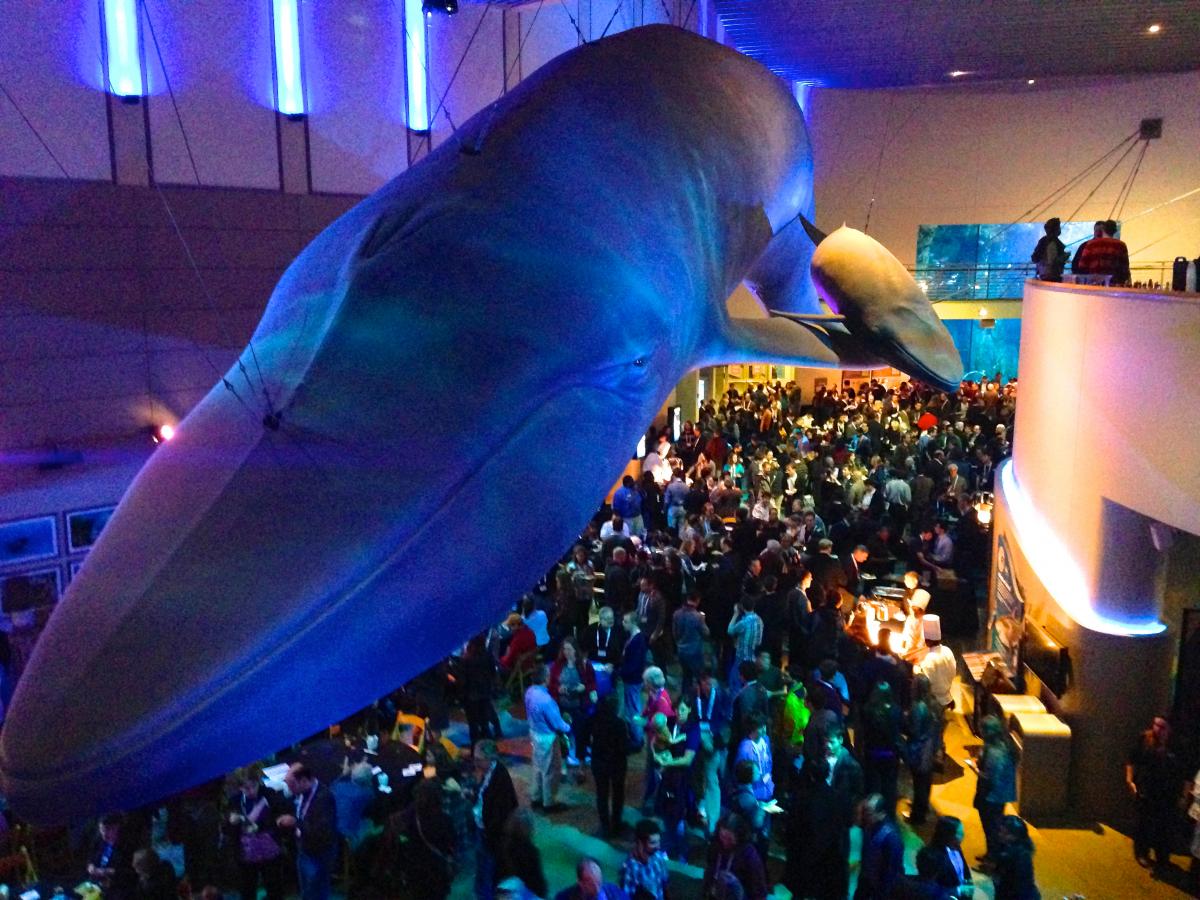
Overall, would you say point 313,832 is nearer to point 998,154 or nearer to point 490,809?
point 490,809

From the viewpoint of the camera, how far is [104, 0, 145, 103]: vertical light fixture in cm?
1041

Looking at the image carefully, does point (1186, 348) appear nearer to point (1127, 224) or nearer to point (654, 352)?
point (654, 352)

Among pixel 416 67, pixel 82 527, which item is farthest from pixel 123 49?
pixel 82 527

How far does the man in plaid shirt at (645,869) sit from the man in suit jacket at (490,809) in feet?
3.02

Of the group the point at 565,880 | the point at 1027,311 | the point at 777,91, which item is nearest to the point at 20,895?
the point at 565,880

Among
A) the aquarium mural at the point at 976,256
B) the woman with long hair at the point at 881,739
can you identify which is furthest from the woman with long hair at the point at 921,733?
the aquarium mural at the point at 976,256

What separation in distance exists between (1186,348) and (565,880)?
5612mm

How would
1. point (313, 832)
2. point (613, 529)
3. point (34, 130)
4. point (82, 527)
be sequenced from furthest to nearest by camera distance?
point (613, 529), point (82, 527), point (34, 130), point (313, 832)

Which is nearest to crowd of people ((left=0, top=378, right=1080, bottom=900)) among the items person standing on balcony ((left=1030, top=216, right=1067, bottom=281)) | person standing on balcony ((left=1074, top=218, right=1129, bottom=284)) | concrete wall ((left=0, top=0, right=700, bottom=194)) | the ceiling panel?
person standing on balcony ((left=1030, top=216, right=1067, bottom=281))

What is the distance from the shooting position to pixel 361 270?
265 centimetres

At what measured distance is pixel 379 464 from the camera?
6.97ft

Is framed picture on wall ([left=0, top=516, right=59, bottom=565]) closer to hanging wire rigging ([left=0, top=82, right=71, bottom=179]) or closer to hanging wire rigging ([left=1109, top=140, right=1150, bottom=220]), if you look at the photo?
hanging wire rigging ([left=0, top=82, right=71, bottom=179])

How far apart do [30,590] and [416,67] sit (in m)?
8.17

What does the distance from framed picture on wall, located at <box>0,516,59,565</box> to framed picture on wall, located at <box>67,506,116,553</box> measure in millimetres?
141
